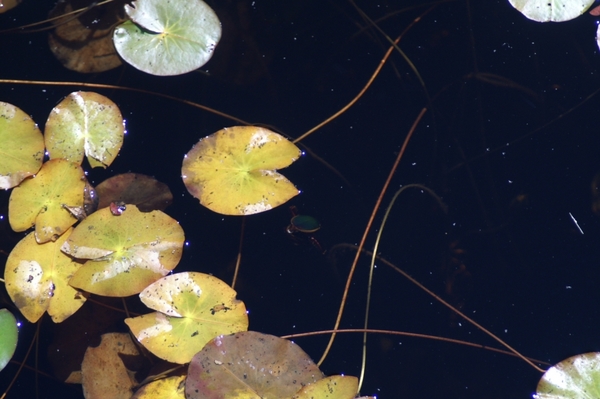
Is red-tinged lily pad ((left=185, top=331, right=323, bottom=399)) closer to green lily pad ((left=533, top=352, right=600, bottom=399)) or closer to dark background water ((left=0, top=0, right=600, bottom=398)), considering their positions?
dark background water ((left=0, top=0, right=600, bottom=398))

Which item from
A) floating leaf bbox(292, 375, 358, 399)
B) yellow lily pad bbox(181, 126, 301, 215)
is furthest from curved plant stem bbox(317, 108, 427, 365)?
yellow lily pad bbox(181, 126, 301, 215)

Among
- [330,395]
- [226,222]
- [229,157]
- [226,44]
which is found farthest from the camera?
[226,44]

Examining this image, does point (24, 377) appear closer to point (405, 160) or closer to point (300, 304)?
point (300, 304)

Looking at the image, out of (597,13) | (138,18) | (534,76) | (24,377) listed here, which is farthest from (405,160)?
(24,377)

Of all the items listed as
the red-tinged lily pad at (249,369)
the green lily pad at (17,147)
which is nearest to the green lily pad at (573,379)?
the red-tinged lily pad at (249,369)

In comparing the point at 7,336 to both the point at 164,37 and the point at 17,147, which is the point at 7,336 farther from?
the point at 164,37

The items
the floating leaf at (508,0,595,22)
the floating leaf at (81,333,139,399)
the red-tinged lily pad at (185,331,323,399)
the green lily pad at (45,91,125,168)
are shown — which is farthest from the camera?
the floating leaf at (508,0,595,22)

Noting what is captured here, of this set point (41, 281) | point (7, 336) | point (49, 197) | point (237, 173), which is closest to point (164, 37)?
point (237, 173)
